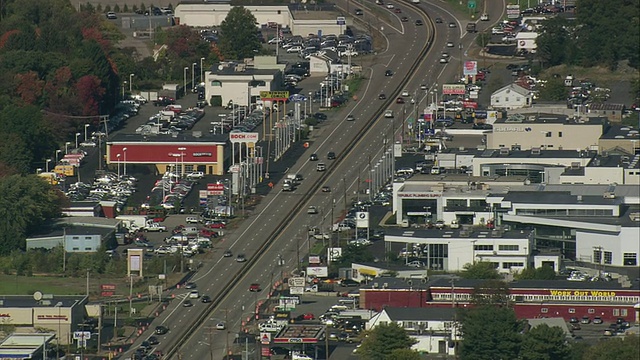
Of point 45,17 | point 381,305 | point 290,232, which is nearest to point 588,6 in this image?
point 45,17

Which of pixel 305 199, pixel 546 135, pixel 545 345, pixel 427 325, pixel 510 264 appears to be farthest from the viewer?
pixel 546 135

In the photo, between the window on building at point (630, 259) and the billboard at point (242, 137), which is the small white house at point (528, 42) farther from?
the window on building at point (630, 259)

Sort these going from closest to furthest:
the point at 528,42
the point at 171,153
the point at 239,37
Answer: the point at 171,153, the point at 528,42, the point at 239,37

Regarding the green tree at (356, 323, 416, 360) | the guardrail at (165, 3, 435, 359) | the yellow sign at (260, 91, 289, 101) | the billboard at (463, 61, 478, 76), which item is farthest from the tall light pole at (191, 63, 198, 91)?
the green tree at (356, 323, 416, 360)

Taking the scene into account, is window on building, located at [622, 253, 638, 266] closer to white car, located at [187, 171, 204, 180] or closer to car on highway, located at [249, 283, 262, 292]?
car on highway, located at [249, 283, 262, 292]

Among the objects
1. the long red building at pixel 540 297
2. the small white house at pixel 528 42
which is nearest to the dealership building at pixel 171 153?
the long red building at pixel 540 297

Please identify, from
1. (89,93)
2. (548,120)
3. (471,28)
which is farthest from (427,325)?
(471,28)

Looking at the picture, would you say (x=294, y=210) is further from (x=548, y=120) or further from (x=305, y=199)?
(x=548, y=120)
